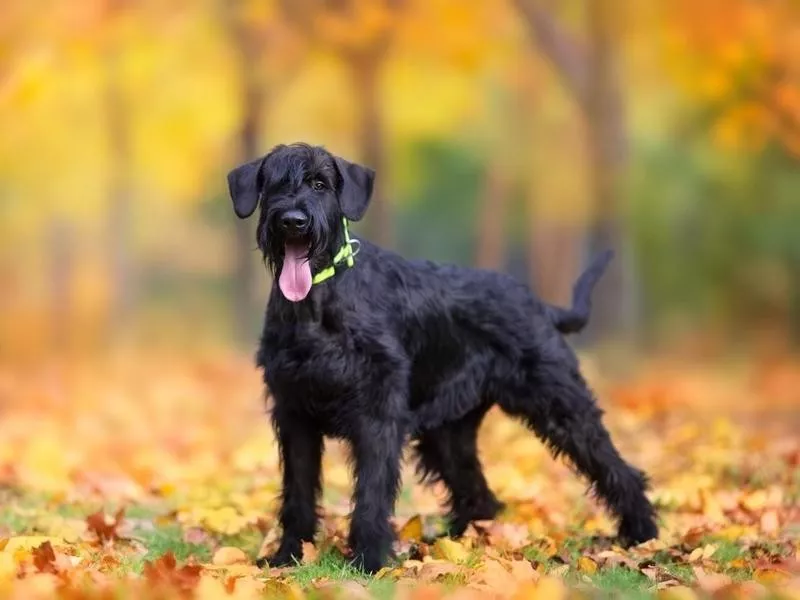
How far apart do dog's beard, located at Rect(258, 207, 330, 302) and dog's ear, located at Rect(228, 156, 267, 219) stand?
0.27 m

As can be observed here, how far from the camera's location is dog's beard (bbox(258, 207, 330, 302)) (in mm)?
4711

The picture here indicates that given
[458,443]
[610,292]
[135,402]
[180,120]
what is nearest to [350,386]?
[458,443]

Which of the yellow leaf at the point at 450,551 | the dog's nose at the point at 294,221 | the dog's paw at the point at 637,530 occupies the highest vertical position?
the dog's nose at the point at 294,221

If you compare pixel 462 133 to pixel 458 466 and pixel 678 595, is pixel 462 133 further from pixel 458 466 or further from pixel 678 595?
pixel 678 595

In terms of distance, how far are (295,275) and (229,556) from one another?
1.33m

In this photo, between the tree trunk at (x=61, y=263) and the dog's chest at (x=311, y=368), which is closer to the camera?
the dog's chest at (x=311, y=368)

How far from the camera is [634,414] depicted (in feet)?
34.4

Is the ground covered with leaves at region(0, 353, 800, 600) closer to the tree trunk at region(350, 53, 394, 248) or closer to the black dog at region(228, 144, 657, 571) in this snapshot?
the black dog at region(228, 144, 657, 571)

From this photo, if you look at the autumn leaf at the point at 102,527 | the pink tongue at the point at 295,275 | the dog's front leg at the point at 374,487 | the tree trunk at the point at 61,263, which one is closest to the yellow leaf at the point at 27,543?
the autumn leaf at the point at 102,527

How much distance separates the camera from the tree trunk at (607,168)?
47.2 ft

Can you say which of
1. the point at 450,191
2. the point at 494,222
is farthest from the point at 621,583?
the point at 450,191

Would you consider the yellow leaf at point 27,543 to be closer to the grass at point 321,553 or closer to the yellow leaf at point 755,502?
the grass at point 321,553

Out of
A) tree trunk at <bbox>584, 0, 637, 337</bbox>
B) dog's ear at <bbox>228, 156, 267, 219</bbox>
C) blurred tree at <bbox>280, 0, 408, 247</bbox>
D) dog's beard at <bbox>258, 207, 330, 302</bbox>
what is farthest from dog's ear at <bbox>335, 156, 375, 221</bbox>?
blurred tree at <bbox>280, 0, 408, 247</bbox>

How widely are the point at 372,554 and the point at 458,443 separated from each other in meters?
1.22
